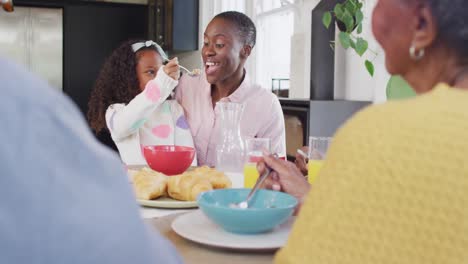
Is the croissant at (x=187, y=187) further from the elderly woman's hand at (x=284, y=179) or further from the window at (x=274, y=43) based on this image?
the window at (x=274, y=43)

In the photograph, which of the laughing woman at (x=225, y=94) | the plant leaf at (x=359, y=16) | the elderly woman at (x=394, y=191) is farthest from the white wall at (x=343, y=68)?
the elderly woman at (x=394, y=191)

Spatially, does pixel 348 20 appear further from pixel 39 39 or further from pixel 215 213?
pixel 39 39

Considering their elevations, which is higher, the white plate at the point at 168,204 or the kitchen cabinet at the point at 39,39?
the kitchen cabinet at the point at 39,39

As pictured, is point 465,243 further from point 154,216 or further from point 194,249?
point 154,216

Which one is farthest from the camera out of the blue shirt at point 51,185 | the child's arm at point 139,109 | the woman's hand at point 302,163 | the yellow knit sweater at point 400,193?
the child's arm at point 139,109

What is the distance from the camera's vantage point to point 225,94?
229 centimetres

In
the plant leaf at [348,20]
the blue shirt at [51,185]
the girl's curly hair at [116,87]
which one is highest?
the plant leaf at [348,20]

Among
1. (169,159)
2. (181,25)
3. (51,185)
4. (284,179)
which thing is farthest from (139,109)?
(181,25)

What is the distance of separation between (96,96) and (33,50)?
413 cm

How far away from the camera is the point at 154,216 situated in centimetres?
112

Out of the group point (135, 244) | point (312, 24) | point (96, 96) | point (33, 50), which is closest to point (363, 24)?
point (312, 24)

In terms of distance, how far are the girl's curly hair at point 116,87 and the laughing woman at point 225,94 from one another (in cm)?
20

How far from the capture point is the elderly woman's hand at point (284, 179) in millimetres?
1165

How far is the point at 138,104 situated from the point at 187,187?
84 cm
